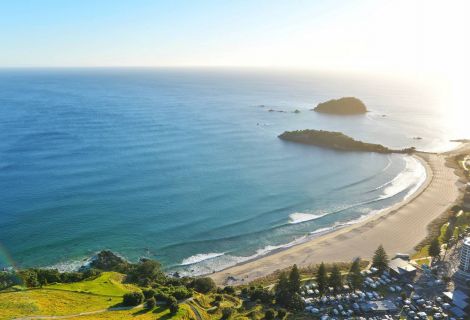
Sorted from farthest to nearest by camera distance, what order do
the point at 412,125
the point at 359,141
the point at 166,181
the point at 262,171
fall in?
1. the point at 412,125
2. the point at 359,141
3. the point at 262,171
4. the point at 166,181

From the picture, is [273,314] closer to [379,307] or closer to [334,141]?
[379,307]

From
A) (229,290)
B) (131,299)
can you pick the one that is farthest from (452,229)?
(131,299)

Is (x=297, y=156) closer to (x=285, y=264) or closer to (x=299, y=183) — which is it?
(x=299, y=183)

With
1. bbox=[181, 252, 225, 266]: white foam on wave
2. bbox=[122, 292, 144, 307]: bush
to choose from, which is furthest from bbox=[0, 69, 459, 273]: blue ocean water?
bbox=[122, 292, 144, 307]: bush

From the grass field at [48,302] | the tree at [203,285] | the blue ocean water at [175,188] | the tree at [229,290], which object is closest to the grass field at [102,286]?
the grass field at [48,302]

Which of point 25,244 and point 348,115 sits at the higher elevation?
point 348,115

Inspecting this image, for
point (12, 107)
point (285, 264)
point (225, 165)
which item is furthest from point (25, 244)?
point (12, 107)
